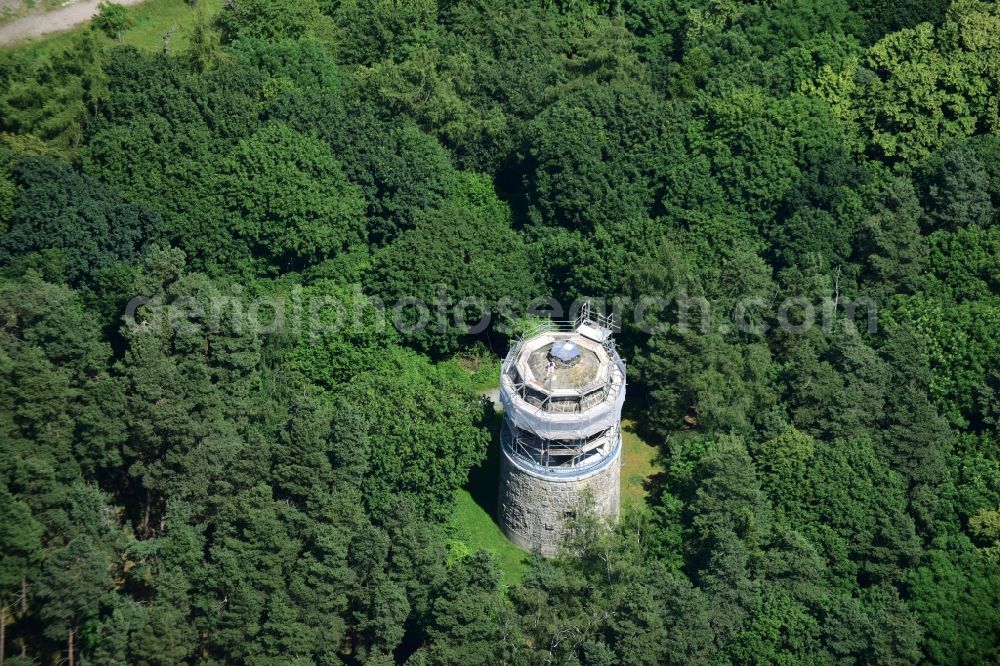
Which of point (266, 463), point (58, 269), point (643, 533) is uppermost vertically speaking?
point (58, 269)

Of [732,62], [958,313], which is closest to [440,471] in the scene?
[958,313]

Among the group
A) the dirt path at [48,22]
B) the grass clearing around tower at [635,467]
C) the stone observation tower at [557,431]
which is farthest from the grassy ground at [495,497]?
the dirt path at [48,22]

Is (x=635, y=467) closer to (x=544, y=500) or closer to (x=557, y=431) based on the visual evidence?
(x=544, y=500)

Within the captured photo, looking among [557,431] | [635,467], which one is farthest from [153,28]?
[557,431]

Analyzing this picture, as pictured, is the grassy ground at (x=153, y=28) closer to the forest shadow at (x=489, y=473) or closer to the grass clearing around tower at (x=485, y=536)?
the forest shadow at (x=489, y=473)

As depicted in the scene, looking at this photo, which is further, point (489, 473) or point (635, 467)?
point (635, 467)

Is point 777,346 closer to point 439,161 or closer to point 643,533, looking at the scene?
point 643,533
